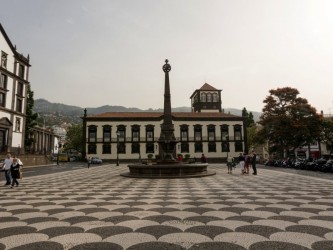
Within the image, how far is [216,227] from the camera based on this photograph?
16.0 ft

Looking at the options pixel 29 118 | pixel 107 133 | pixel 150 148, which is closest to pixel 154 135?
pixel 150 148

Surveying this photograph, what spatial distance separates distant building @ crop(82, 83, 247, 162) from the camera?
179 feet

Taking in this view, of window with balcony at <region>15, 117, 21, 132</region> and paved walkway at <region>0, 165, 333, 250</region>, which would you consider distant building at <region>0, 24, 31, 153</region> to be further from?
paved walkway at <region>0, 165, 333, 250</region>

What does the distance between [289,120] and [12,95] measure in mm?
40521

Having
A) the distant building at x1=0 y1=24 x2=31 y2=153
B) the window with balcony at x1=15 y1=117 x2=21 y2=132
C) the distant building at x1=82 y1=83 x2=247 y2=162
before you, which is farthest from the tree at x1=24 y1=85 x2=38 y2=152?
the distant building at x1=82 y1=83 x2=247 y2=162

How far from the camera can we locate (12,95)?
120 feet

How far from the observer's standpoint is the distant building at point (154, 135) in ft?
179

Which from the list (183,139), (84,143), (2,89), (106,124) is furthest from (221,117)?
(2,89)

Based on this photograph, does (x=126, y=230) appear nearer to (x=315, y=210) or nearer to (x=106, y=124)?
(x=315, y=210)

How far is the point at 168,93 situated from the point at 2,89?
83.5 ft

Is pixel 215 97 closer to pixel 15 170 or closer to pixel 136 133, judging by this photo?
pixel 136 133

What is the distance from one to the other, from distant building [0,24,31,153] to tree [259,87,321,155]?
3666 centimetres

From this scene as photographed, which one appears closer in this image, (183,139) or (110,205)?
(110,205)

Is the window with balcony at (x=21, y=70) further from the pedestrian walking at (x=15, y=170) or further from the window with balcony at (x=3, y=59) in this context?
the pedestrian walking at (x=15, y=170)
